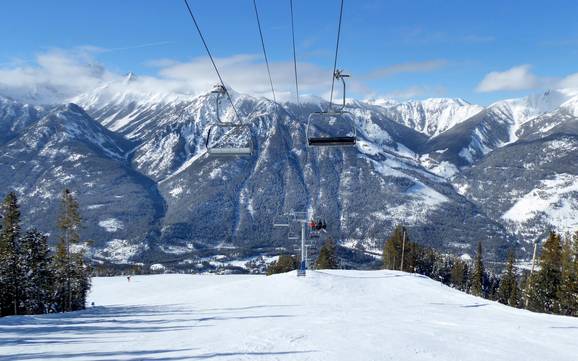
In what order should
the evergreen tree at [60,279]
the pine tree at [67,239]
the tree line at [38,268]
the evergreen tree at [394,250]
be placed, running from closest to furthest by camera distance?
the tree line at [38,268] < the pine tree at [67,239] < the evergreen tree at [60,279] < the evergreen tree at [394,250]

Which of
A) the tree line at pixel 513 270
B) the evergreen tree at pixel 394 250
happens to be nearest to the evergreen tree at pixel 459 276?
the tree line at pixel 513 270

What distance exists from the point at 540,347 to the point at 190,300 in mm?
24144

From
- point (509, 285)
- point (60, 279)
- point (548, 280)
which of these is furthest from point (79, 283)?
point (509, 285)

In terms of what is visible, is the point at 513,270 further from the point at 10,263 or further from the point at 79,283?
the point at 10,263

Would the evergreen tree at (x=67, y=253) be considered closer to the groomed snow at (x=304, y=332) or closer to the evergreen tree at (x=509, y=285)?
the groomed snow at (x=304, y=332)

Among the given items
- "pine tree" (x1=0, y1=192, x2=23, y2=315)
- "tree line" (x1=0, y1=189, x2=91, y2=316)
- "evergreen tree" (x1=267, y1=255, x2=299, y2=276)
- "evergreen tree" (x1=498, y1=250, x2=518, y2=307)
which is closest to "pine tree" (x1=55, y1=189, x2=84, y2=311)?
"tree line" (x1=0, y1=189, x2=91, y2=316)

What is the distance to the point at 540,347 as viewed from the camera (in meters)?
17.9

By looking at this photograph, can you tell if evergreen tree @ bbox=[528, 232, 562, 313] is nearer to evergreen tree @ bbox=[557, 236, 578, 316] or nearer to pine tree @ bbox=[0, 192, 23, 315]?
evergreen tree @ bbox=[557, 236, 578, 316]

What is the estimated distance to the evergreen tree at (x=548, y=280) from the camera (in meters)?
50.5

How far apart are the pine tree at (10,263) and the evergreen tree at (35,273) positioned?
59 cm

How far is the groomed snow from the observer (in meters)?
15.6

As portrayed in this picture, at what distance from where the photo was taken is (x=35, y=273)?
41875mm

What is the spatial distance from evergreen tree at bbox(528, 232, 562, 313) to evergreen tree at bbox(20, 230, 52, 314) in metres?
44.8

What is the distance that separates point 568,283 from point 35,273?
45.5m
